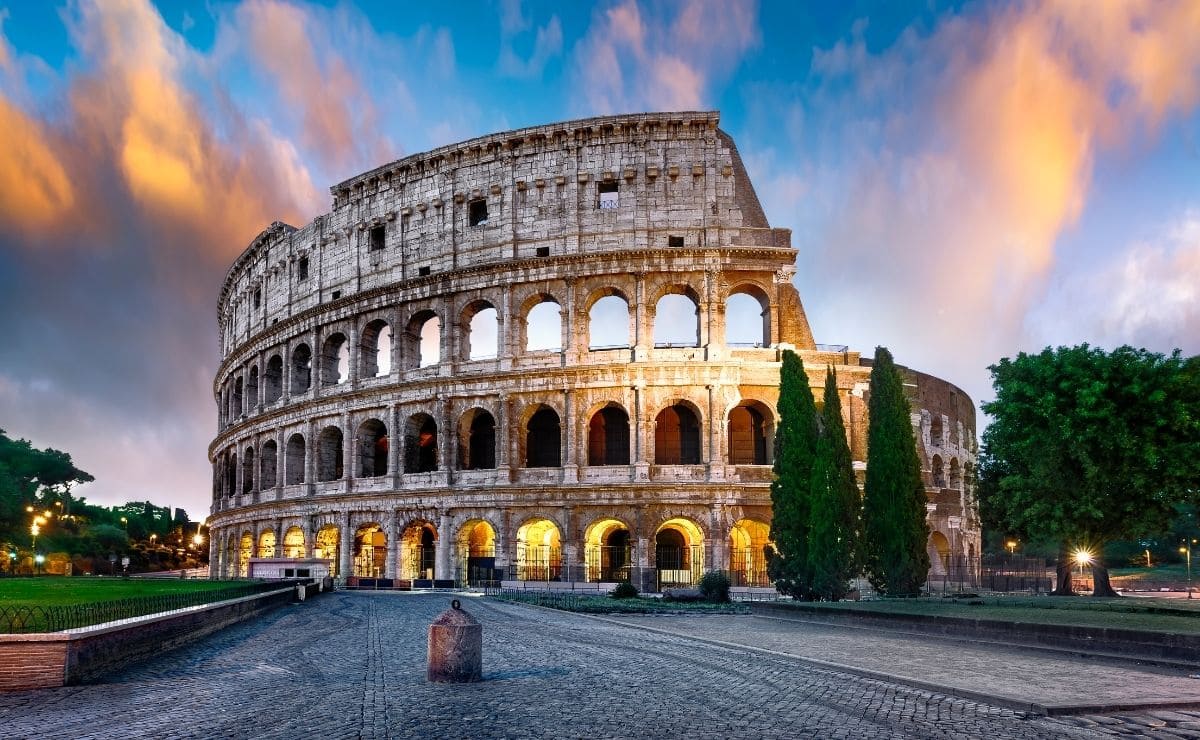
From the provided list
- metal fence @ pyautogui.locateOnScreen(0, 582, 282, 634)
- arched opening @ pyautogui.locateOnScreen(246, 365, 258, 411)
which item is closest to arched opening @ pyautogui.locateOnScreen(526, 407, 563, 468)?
arched opening @ pyautogui.locateOnScreen(246, 365, 258, 411)

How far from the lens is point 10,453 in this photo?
234 feet

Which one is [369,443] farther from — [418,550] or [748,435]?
[748,435]

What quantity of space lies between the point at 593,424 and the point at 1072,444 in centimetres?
1736

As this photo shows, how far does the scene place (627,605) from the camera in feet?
77.7

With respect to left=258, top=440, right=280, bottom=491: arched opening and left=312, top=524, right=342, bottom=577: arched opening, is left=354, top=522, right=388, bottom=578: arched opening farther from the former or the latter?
left=258, top=440, right=280, bottom=491: arched opening

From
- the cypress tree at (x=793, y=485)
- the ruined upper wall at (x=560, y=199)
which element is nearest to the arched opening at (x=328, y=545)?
the ruined upper wall at (x=560, y=199)

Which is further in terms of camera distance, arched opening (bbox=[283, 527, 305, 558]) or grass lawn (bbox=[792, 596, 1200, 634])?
arched opening (bbox=[283, 527, 305, 558])

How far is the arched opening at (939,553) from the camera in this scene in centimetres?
3831

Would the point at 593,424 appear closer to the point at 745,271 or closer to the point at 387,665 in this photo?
the point at 745,271

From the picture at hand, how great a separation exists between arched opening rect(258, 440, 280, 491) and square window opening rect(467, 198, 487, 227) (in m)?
16.2

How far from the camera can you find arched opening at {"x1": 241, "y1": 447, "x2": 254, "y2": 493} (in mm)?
48500

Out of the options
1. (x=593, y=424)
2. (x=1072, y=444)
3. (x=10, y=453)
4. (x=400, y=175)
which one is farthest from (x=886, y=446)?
(x=10, y=453)

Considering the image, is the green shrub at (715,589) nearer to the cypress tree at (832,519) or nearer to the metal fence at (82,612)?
the cypress tree at (832,519)

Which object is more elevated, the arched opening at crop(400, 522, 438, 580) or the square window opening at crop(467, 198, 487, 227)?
the square window opening at crop(467, 198, 487, 227)
